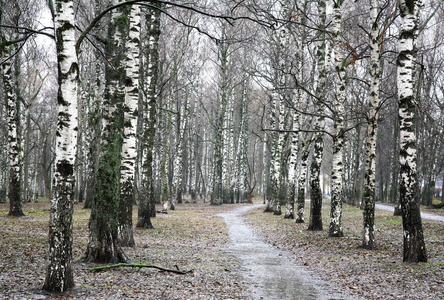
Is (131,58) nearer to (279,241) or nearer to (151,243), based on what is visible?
(151,243)

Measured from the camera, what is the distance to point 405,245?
8938 millimetres

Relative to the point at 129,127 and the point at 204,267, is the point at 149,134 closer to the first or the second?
the point at 129,127

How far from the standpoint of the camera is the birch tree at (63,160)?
566 centimetres

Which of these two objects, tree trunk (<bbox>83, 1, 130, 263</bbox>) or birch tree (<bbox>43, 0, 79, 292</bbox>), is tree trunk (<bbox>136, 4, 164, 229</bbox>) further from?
birch tree (<bbox>43, 0, 79, 292</bbox>)

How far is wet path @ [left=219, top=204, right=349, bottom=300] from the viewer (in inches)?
263

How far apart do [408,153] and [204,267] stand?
5.23 metres

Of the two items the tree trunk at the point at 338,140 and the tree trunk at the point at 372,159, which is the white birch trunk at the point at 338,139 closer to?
the tree trunk at the point at 338,140

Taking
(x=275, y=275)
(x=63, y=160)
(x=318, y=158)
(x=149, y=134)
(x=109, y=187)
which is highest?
(x=149, y=134)

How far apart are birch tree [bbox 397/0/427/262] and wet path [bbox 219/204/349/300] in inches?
98.5

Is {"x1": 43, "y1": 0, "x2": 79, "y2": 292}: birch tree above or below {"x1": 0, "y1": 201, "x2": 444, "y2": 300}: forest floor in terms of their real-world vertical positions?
above

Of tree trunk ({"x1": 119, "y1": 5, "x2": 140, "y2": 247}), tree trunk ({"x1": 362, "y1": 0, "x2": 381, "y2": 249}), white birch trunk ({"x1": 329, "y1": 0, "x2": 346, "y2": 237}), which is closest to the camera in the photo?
tree trunk ({"x1": 119, "y1": 5, "x2": 140, "y2": 247})

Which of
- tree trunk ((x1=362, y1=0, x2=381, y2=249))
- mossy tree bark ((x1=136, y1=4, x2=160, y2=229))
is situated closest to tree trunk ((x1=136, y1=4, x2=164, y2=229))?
mossy tree bark ((x1=136, y1=4, x2=160, y2=229))

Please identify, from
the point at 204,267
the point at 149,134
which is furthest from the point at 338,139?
the point at 149,134

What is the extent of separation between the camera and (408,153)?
8.80 metres
